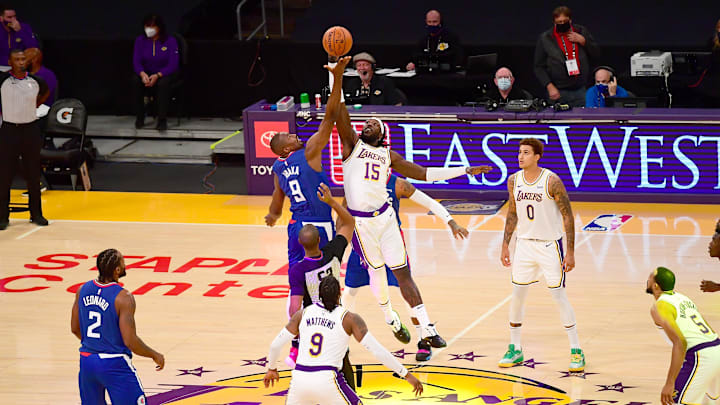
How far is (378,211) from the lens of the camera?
939 cm

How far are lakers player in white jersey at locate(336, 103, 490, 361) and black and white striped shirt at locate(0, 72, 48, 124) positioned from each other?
5.88m

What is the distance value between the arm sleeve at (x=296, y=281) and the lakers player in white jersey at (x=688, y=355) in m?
2.69

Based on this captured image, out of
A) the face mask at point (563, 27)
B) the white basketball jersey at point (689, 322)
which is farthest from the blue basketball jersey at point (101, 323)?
the face mask at point (563, 27)

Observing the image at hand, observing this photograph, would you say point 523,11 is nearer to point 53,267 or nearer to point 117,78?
point 117,78

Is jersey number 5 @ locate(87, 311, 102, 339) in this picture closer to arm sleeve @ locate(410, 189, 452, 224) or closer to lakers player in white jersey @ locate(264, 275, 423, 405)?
lakers player in white jersey @ locate(264, 275, 423, 405)

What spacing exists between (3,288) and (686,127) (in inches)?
335

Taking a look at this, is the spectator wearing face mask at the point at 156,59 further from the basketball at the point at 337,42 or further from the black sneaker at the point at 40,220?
the basketball at the point at 337,42

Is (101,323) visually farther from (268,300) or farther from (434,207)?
(268,300)

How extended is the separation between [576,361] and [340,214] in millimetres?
2304

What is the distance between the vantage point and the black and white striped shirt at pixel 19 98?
538 inches

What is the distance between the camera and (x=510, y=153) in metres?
14.7

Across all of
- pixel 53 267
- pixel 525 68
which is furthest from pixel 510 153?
pixel 53 267

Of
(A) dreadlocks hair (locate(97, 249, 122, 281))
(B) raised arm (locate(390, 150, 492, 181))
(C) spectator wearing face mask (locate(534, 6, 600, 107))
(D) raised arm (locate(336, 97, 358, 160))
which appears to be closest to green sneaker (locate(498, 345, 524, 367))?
(B) raised arm (locate(390, 150, 492, 181))

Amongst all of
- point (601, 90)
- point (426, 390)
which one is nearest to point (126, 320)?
point (426, 390)
